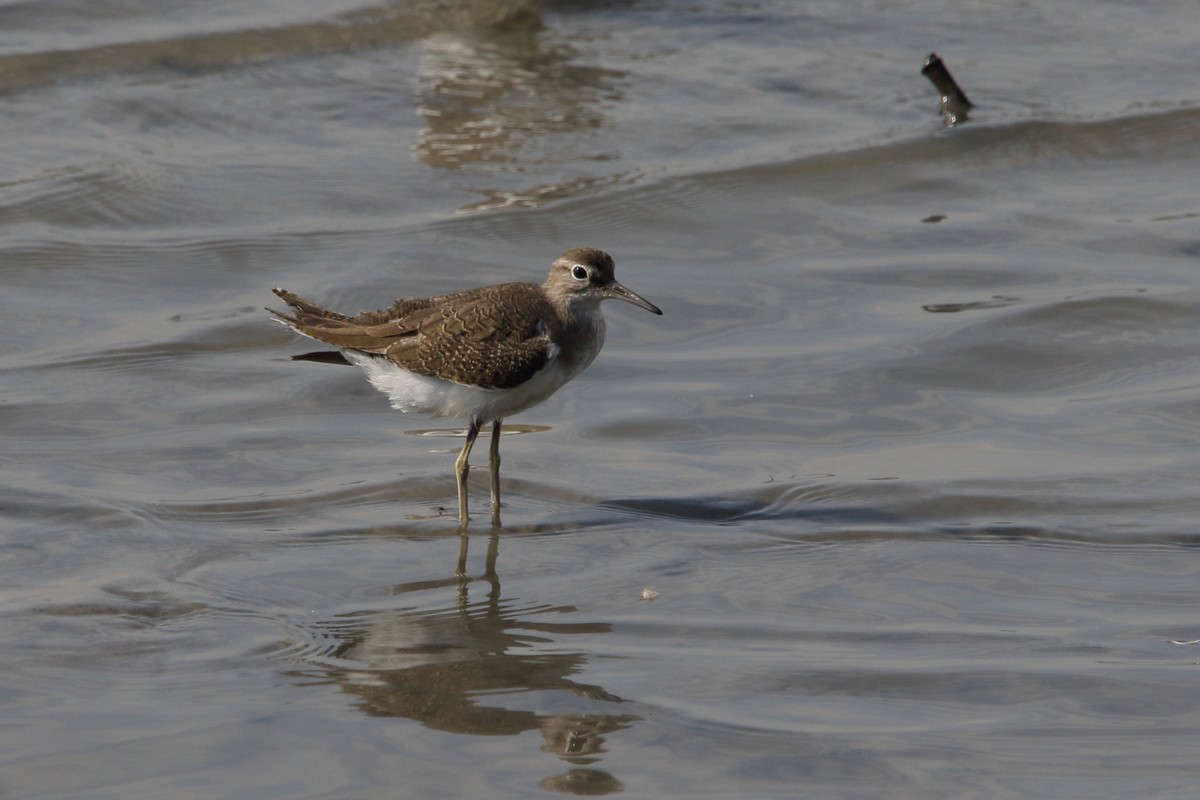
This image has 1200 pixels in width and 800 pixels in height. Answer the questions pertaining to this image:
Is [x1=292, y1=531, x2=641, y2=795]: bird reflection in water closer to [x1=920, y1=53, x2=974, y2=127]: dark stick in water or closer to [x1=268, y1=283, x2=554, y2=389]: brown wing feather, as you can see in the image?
[x1=268, y1=283, x2=554, y2=389]: brown wing feather

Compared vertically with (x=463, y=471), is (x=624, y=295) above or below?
above

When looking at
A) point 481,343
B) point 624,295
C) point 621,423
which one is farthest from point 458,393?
point 621,423

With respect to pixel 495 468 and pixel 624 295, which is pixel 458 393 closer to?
pixel 495 468

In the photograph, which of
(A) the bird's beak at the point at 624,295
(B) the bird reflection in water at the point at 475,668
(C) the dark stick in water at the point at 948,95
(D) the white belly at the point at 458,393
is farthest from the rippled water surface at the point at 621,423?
(A) the bird's beak at the point at 624,295

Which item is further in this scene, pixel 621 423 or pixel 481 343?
pixel 621 423

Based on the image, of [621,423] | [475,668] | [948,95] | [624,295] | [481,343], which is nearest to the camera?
[475,668]

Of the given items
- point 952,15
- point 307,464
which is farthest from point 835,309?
point 952,15

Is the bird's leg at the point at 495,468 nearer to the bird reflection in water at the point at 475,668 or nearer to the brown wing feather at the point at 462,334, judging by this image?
the brown wing feather at the point at 462,334

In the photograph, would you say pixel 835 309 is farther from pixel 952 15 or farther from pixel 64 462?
pixel 952 15

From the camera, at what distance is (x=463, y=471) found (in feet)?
24.3

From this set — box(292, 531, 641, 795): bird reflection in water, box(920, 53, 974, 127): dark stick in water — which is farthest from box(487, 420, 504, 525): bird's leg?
box(920, 53, 974, 127): dark stick in water

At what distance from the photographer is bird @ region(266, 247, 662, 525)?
24.0 feet

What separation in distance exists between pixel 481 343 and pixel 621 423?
1237 millimetres

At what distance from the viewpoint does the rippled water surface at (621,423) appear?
5258mm
